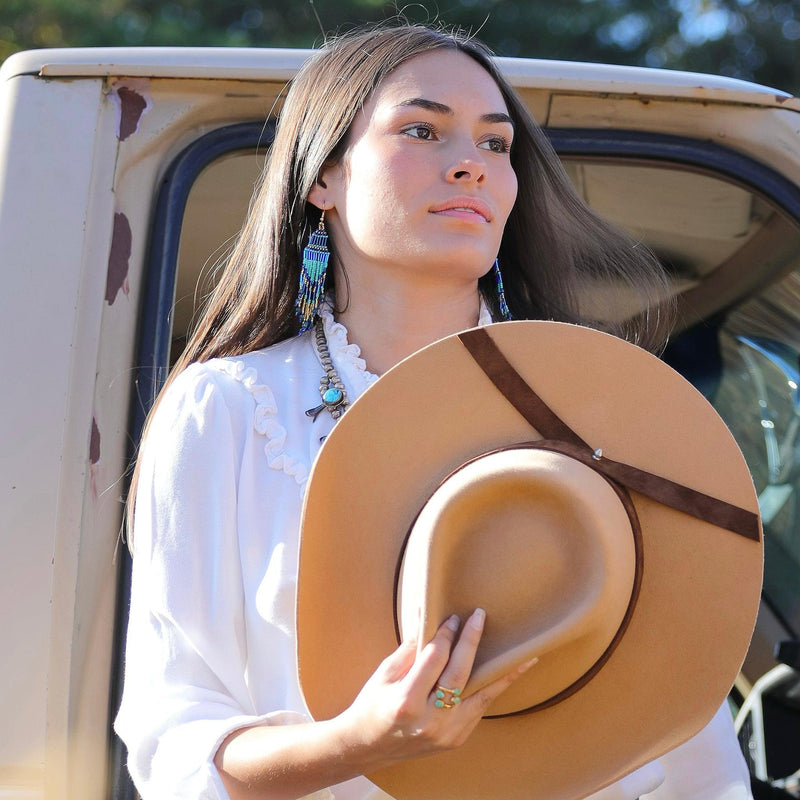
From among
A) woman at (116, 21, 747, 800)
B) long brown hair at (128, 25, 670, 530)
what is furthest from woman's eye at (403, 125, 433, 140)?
long brown hair at (128, 25, 670, 530)

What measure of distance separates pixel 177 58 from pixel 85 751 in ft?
3.63

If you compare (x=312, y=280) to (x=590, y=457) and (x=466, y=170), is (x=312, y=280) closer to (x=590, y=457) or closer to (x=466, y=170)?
(x=466, y=170)

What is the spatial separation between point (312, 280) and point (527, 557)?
0.69 metres

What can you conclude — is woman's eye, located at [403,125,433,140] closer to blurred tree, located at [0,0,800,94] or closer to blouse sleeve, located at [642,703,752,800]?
blouse sleeve, located at [642,703,752,800]

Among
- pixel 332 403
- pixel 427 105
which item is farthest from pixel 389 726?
pixel 427 105

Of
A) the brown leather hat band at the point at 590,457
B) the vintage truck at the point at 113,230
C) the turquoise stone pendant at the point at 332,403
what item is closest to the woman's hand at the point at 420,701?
the brown leather hat band at the point at 590,457

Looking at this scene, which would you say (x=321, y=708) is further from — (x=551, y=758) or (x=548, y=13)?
(x=548, y=13)

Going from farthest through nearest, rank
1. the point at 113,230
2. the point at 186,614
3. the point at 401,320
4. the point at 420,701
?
the point at 113,230 → the point at 401,320 → the point at 186,614 → the point at 420,701

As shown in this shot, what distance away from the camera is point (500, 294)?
6.42 ft

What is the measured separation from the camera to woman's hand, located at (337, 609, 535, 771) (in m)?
1.23

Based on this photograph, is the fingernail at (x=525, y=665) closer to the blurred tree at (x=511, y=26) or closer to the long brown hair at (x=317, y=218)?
the long brown hair at (x=317, y=218)

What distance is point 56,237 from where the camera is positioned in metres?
1.88

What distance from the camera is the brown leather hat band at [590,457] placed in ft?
4.55

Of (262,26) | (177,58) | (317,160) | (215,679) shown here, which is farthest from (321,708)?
(262,26)
